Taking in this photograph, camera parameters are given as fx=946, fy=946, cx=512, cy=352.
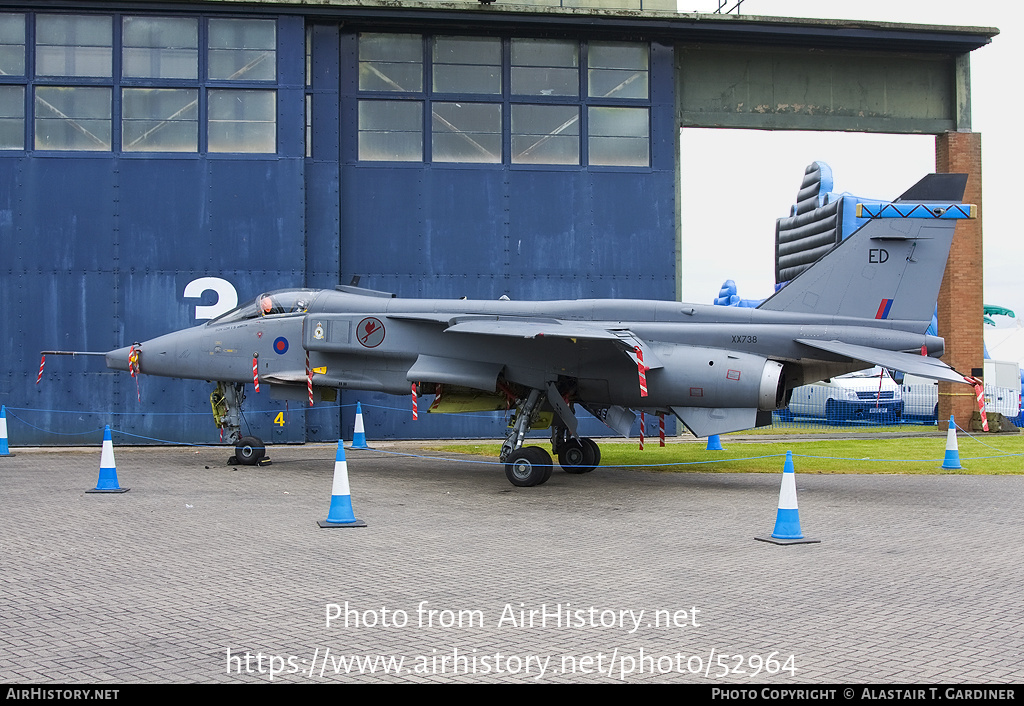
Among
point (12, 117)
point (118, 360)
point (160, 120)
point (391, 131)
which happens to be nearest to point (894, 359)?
point (118, 360)

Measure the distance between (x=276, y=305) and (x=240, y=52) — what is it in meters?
7.55

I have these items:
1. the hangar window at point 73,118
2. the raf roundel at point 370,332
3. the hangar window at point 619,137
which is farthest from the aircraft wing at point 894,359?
the hangar window at point 73,118

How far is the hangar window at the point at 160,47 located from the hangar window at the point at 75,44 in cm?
39

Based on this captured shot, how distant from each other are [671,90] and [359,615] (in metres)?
17.6

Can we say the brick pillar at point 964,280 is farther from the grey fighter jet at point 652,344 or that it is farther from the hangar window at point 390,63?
the hangar window at point 390,63

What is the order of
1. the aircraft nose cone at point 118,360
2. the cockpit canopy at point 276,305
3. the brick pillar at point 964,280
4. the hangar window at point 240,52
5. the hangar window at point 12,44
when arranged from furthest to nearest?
the brick pillar at point 964,280 → the hangar window at point 240,52 → the hangar window at point 12,44 → the aircraft nose cone at point 118,360 → the cockpit canopy at point 276,305

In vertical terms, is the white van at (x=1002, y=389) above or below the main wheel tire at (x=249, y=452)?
above

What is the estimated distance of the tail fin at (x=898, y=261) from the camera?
12844mm

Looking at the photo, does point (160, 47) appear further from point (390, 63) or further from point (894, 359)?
point (894, 359)

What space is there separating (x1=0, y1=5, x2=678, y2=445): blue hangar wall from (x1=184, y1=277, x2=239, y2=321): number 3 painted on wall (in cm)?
5

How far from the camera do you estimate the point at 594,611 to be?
602 cm

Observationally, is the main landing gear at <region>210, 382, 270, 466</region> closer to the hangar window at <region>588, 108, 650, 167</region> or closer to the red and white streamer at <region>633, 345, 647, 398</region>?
the red and white streamer at <region>633, 345, 647, 398</region>

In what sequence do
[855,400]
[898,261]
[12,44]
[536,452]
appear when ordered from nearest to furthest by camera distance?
[536,452] < [898,261] < [12,44] < [855,400]

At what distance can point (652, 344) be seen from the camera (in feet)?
43.3
